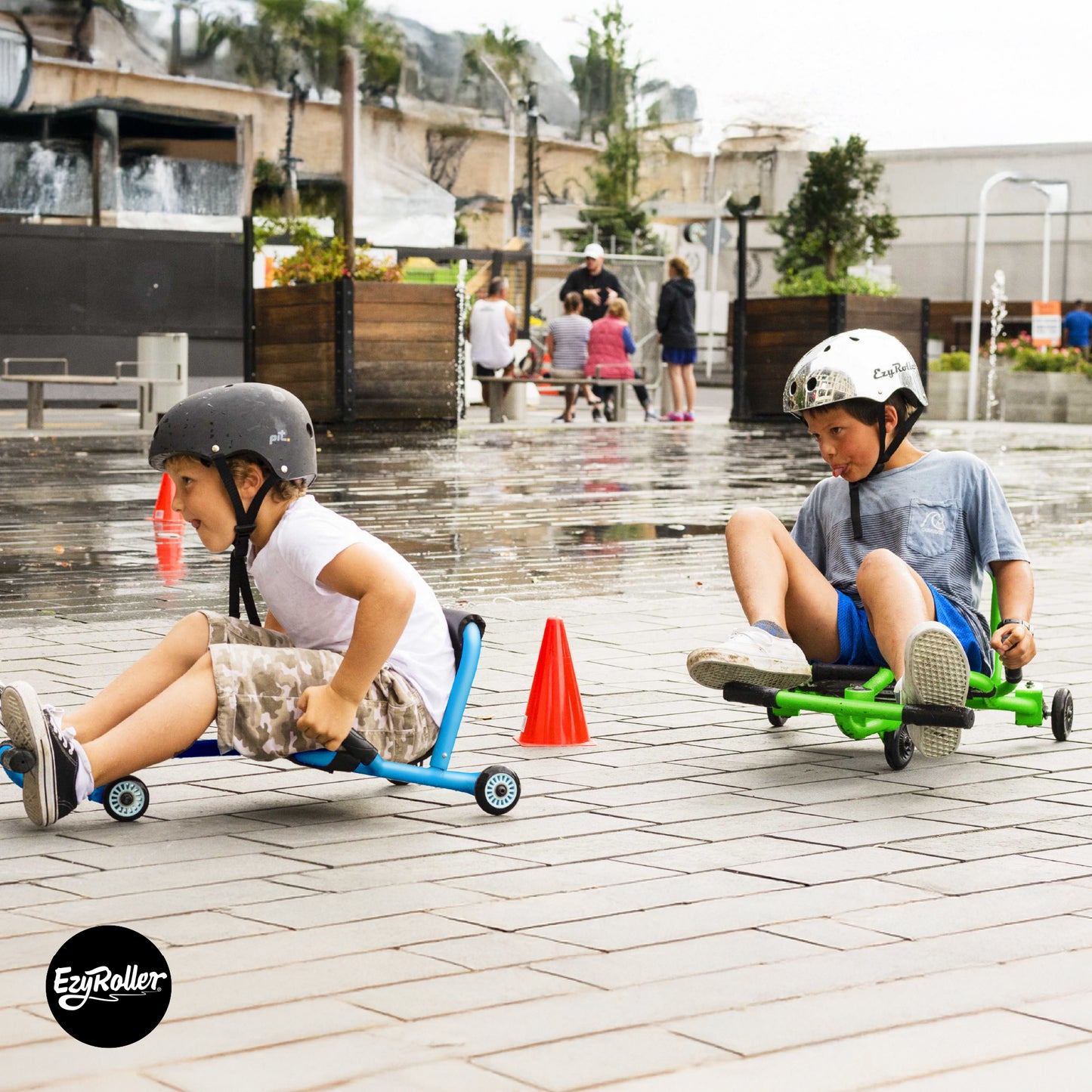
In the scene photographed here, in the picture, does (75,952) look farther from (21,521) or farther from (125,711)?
(21,521)

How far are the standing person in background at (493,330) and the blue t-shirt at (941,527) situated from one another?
1772 centimetres

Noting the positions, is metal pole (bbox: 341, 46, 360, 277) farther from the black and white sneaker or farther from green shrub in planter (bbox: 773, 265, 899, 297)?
the black and white sneaker

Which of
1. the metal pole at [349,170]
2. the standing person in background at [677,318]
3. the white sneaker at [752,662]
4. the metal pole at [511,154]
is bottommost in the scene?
the white sneaker at [752,662]

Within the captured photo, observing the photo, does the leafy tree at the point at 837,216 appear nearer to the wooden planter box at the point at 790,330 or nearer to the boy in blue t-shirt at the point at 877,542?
the wooden planter box at the point at 790,330

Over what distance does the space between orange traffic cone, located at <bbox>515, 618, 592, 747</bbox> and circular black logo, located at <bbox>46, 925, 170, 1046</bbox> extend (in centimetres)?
197

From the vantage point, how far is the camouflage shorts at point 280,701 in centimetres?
399

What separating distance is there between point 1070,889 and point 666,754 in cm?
150

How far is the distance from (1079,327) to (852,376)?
103ft

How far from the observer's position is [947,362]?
2797 cm

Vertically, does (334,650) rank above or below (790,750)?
above

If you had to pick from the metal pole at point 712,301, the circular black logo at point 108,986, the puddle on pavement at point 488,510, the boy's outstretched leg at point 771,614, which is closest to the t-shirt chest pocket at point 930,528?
the boy's outstretched leg at point 771,614

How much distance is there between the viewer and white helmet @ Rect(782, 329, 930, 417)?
15.8ft

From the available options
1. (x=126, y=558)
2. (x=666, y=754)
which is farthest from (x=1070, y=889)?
(x=126, y=558)

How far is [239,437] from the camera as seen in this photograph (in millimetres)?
4129
